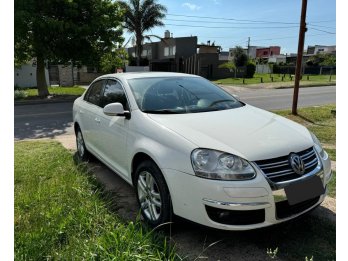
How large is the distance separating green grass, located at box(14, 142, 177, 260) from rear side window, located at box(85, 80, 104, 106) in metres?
1.09

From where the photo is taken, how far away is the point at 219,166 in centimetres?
280

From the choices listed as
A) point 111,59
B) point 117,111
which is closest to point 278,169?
point 117,111

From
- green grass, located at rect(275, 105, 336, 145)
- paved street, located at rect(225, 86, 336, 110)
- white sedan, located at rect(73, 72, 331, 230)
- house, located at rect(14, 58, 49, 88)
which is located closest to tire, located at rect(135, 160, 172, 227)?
white sedan, located at rect(73, 72, 331, 230)

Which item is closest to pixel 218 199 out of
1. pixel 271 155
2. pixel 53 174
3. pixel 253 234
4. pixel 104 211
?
pixel 271 155

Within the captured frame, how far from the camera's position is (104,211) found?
361cm

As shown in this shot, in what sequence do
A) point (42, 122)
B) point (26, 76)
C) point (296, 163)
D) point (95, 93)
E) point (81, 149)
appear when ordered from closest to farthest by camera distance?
point (296, 163)
point (95, 93)
point (81, 149)
point (42, 122)
point (26, 76)

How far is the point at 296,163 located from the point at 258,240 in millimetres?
834

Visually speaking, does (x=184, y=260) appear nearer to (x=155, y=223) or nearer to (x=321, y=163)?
(x=155, y=223)

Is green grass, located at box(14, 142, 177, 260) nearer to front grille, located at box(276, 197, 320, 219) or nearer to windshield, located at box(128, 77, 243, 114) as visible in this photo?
front grille, located at box(276, 197, 320, 219)

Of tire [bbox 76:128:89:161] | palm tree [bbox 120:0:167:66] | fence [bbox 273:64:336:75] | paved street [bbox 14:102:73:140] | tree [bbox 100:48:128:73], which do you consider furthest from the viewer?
fence [bbox 273:64:336:75]

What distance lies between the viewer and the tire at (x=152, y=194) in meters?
3.11

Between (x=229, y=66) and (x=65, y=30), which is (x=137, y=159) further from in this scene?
(x=229, y=66)

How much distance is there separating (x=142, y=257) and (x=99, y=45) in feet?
53.6

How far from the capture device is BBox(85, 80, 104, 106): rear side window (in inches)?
199
